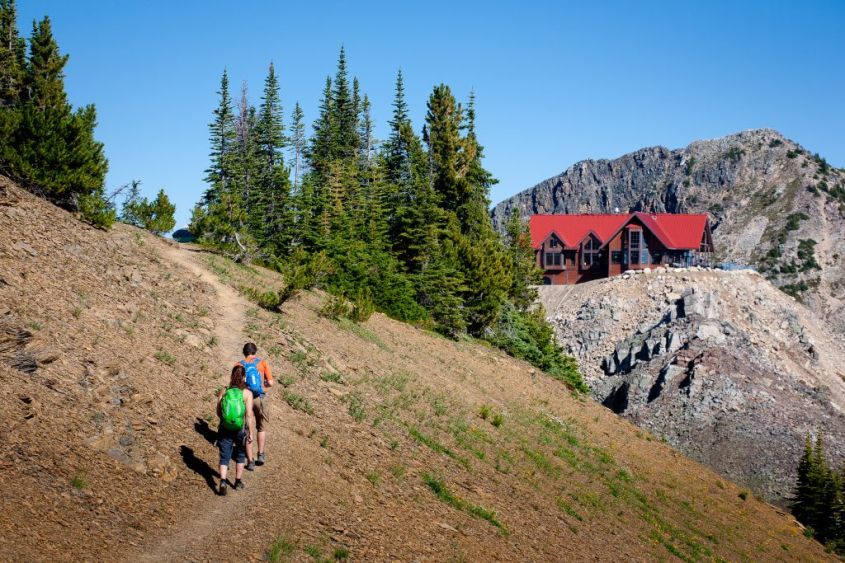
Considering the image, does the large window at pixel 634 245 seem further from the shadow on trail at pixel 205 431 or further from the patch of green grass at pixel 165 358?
the shadow on trail at pixel 205 431

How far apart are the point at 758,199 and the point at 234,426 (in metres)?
164

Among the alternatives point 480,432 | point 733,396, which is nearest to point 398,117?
point 733,396

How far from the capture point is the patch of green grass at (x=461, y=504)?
58.1ft

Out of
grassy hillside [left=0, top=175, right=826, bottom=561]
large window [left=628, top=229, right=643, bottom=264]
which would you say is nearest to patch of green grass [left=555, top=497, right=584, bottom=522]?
grassy hillside [left=0, top=175, right=826, bottom=561]

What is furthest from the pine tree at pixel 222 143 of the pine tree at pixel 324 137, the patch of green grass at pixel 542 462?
the patch of green grass at pixel 542 462

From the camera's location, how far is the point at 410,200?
6203 cm

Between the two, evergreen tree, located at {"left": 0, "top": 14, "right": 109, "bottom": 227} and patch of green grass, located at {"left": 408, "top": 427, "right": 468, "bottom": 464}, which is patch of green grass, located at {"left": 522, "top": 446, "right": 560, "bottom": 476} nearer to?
patch of green grass, located at {"left": 408, "top": 427, "right": 468, "bottom": 464}

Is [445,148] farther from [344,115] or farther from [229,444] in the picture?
[229,444]

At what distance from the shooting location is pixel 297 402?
64.1 feet

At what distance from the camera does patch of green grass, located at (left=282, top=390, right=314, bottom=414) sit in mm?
19328

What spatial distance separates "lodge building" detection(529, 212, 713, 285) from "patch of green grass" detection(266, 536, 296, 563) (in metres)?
82.3

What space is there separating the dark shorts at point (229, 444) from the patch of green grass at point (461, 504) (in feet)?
18.6

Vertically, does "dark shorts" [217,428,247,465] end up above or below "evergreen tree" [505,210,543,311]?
below

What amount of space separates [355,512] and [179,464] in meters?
3.47
